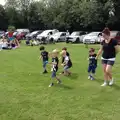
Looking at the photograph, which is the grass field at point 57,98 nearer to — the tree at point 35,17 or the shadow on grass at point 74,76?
the shadow on grass at point 74,76

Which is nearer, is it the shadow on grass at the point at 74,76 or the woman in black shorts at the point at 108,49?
the woman in black shorts at the point at 108,49

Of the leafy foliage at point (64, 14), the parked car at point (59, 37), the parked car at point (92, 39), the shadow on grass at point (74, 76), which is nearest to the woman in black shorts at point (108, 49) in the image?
the shadow on grass at point (74, 76)

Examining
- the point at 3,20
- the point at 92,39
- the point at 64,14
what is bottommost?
the point at 92,39

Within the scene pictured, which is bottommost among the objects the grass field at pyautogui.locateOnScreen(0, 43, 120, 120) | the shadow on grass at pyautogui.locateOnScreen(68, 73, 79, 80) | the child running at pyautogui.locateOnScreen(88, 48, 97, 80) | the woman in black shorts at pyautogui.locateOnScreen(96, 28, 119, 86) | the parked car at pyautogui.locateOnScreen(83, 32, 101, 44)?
the parked car at pyautogui.locateOnScreen(83, 32, 101, 44)

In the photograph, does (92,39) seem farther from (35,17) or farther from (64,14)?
(35,17)

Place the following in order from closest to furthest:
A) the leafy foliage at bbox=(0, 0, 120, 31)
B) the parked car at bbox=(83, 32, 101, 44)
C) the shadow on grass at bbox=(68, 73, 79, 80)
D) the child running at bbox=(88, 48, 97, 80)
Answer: the child running at bbox=(88, 48, 97, 80) → the shadow on grass at bbox=(68, 73, 79, 80) → the parked car at bbox=(83, 32, 101, 44) → the leafy foliage at bbox=(0, 0, 120, 31)

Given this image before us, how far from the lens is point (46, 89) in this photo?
1048 cm

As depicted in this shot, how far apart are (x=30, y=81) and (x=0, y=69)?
3737 mm

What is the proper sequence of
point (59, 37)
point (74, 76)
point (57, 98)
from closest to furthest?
1. point (57, 98)
2. point (74, 76)
3. point (59, 37)

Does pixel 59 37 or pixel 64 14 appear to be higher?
pixel 64 14

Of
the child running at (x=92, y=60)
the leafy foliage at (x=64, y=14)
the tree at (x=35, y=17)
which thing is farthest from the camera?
the tree at (x=35, y=17)

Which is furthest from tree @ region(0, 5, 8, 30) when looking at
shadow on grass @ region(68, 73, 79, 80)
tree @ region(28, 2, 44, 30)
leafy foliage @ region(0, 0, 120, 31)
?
shadow on grass @ region(68, 73, 79, 80)

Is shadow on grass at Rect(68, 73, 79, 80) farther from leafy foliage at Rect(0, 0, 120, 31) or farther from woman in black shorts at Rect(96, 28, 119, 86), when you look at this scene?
leafy foliage at Rect(0, 0, 120, 31)

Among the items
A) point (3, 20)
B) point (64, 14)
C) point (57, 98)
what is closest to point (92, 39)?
point (64, 14)
